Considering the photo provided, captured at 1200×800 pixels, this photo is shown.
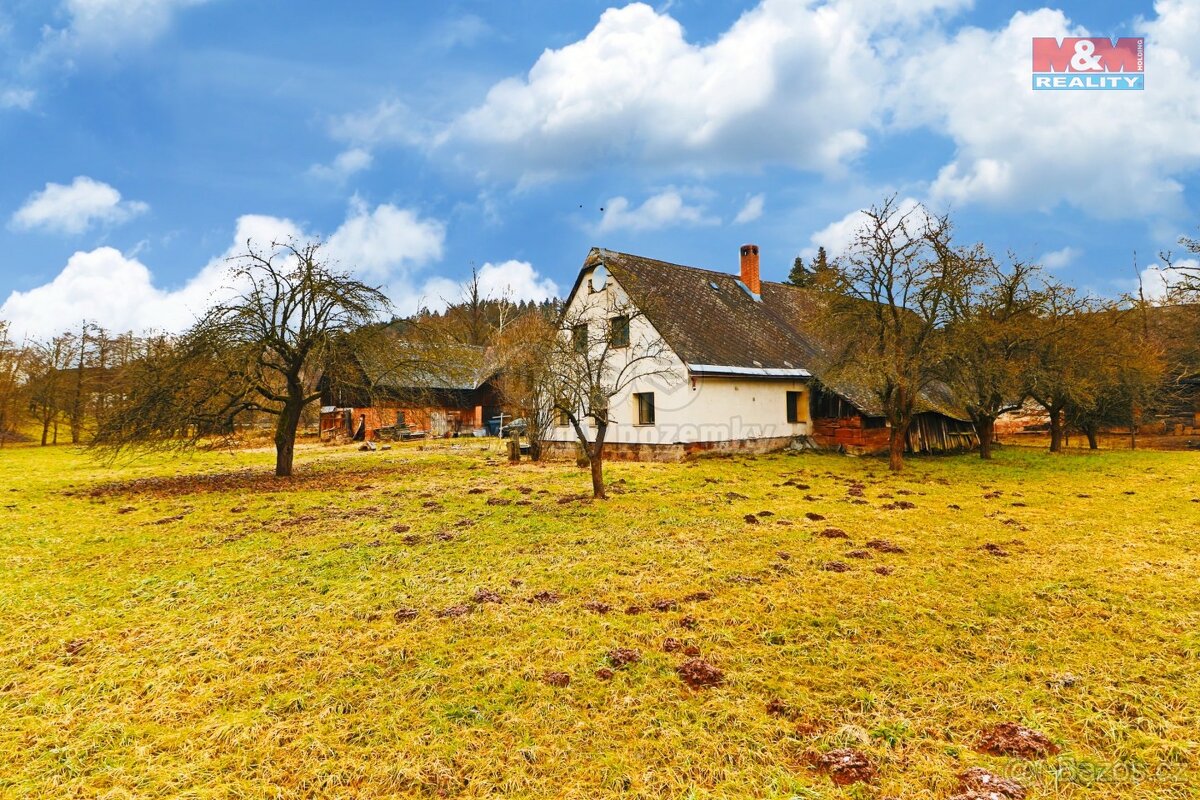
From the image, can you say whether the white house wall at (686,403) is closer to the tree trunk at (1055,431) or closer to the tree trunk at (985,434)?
the tree trunk at (985,434)

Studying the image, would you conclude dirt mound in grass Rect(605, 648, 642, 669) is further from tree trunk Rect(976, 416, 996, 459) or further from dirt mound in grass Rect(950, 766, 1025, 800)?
tree trunk Rect(976, 416, 996, 459)

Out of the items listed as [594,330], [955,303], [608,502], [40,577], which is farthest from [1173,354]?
[40,577]

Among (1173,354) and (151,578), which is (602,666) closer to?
(151,578)

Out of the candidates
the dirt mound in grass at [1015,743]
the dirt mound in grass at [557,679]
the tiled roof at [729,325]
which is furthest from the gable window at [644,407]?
the dirt mound in grass at [1015,743]

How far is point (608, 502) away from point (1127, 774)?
8197 mm

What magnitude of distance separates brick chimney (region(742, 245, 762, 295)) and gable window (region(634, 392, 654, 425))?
9.02 meters

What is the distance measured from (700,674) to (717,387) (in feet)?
48.6

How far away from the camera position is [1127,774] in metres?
2.98

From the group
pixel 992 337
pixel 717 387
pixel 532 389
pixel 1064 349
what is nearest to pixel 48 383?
pixel 532 389

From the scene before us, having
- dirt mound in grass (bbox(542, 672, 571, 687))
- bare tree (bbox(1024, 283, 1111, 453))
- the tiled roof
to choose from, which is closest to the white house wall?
the tiled roof

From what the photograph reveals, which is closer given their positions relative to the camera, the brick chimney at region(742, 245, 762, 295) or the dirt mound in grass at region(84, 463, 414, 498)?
the dirt mound in grass at region(84, 463, 414, 498)

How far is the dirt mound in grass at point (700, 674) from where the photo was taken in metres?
3.93

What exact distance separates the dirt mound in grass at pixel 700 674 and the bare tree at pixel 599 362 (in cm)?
628

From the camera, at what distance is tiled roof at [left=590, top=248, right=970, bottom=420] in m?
18.5
